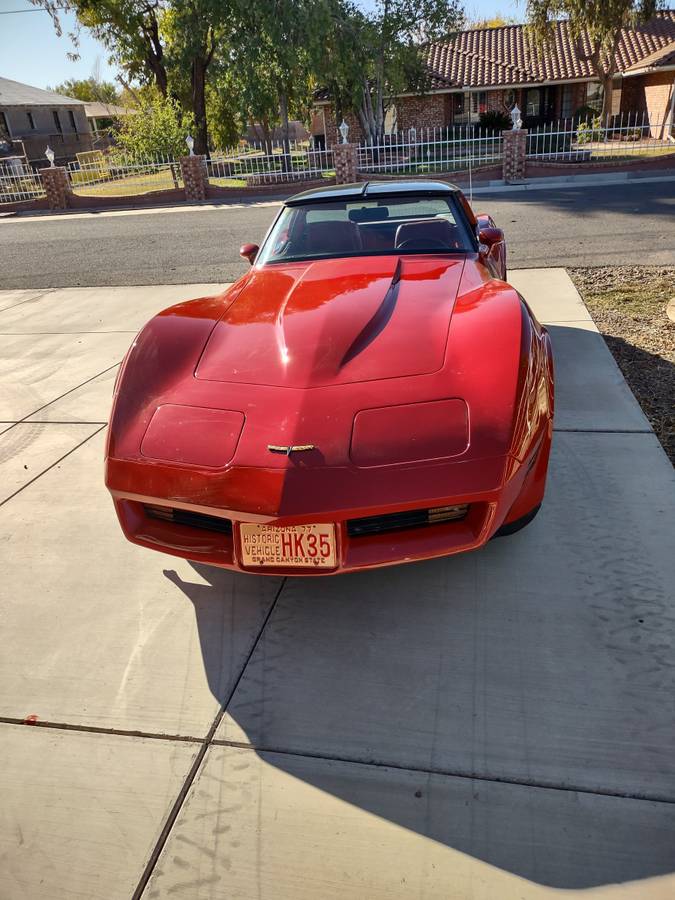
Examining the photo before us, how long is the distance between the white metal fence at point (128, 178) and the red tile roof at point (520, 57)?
16.2 m

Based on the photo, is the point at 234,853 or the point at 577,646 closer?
the point at 234,853

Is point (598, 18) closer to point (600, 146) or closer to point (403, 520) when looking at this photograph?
point (600, 146)

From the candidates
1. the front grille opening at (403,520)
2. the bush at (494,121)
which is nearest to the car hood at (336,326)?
the front grille opening at (403,520)

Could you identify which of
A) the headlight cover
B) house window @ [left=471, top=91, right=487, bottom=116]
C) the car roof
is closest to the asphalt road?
the car roof

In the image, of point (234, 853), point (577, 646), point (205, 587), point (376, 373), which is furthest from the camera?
point (205, 587)

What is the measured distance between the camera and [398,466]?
220 cm

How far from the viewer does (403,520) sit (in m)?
2.32

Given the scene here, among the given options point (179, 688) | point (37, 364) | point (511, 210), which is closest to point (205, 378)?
point (179, 688)

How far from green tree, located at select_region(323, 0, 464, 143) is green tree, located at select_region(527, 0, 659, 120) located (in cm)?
348

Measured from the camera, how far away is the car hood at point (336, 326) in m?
2.61

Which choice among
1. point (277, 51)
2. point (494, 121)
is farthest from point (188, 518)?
point (494, 121)

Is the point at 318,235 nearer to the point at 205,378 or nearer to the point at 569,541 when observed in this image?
the point at 205,378

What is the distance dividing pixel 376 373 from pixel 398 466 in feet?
1.64

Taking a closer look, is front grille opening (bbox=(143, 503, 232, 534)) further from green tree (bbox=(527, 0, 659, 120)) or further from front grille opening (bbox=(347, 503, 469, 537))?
green tree (bbox=(527, 0, 659, 120))
